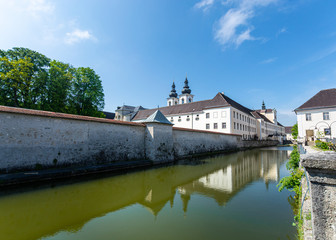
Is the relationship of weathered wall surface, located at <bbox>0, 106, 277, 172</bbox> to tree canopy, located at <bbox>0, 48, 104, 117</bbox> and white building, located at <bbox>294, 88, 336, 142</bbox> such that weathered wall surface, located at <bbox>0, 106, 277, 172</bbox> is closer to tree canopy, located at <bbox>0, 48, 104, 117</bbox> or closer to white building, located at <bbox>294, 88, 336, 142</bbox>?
tree canopy, located at <bbox>0, 48, 104, 117</bbox>

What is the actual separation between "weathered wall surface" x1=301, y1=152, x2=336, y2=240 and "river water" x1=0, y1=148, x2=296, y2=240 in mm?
2212

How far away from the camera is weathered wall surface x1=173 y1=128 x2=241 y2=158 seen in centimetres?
1638

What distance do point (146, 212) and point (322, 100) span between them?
29.7 meters

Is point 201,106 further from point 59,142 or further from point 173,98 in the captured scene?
point 59,142

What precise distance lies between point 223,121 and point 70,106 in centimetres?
2431

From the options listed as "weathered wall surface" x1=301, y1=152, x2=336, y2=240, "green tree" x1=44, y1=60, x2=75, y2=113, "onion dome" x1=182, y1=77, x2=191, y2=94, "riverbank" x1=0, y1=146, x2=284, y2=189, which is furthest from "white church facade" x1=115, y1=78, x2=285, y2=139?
"weathered wall surface" x1=301, y1=152, x2=336, y2=240

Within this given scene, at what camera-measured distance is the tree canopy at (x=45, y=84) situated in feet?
54.6

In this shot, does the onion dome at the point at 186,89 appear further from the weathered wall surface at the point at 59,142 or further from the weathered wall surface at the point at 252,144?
the weathered wall surface at the point at 59,142

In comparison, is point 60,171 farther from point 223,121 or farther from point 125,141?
point 223,121

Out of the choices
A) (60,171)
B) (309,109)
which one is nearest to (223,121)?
(309,109)

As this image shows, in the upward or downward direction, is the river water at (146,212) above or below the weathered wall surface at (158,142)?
below

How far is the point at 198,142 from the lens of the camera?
63.2ft

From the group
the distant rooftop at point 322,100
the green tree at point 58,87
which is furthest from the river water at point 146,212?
the distant rooftop at point 322,100

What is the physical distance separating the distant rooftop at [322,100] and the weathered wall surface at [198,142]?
37.4 feet
